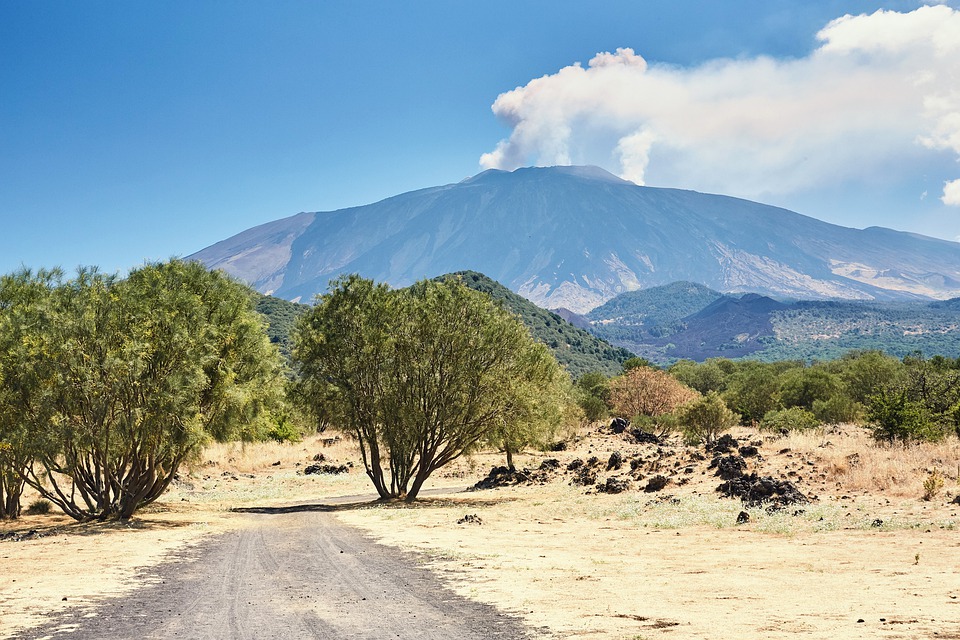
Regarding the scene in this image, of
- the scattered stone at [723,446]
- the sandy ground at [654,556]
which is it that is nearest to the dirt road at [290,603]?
the sandy ground at [654,556]

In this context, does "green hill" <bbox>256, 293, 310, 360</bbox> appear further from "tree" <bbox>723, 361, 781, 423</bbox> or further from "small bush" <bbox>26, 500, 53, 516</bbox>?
"small bush" <bbox>26, 500, 53, 516</bbox>

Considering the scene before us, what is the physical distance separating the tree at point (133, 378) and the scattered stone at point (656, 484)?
16.1 metres

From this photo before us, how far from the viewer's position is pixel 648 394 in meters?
77.6

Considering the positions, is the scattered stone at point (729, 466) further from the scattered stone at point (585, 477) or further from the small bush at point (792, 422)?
the small bush at point (792, 422)

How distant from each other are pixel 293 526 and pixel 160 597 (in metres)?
11.4

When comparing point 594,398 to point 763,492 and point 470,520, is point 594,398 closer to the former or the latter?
point 763,492

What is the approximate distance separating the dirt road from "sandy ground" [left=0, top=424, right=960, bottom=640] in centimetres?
67

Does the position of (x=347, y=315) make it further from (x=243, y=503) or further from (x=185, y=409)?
(x=243, y=503)

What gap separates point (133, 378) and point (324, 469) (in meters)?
32.1

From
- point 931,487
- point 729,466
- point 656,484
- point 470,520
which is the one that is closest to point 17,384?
point 470,520

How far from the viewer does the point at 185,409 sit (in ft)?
73.3

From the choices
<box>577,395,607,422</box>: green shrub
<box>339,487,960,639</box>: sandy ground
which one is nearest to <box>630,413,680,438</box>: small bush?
<box>577,395,607,422</box>: green shrub

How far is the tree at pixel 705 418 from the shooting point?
4816 centimetres

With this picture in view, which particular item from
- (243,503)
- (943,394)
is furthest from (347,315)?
(943,394)
